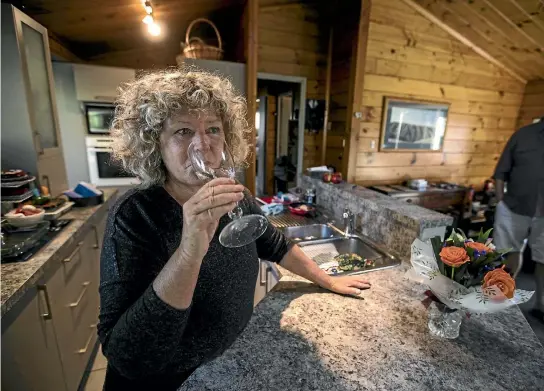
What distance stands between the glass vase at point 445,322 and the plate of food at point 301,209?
1245 millimetres

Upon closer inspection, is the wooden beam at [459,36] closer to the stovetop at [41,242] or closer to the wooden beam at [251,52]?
the wooden beam at [251,52]

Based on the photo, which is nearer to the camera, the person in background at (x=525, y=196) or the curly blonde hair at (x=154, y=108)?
the curly blonde hair at (x=154, y=108)

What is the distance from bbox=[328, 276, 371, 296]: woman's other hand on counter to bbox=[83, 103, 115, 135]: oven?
309 cm

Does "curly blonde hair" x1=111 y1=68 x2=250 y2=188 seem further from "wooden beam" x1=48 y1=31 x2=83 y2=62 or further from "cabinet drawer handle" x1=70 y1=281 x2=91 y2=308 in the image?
"wooden beam" x1=48 y1=31 x2=83 y2=62

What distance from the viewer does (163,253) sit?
2.32 ft

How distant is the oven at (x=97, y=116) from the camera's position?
304 cm

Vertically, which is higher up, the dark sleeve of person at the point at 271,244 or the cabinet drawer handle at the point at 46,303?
the dark sleeve of person at the point at 271,244

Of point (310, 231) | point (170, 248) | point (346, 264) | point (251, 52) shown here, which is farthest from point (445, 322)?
point (251, 52)

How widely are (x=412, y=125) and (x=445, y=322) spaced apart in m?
3.03

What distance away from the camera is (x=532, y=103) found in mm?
3961

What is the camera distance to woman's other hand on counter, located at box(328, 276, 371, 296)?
104 centimetres

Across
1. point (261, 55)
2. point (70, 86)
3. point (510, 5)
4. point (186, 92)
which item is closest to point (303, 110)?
point (261, 55)

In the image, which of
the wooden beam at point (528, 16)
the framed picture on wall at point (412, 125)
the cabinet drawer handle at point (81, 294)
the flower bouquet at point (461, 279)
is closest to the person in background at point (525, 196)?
the framed picture on wall at point (412, 125)

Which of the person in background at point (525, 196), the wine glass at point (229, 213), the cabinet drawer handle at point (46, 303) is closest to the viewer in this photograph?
the wine glass at point (229, 213)
